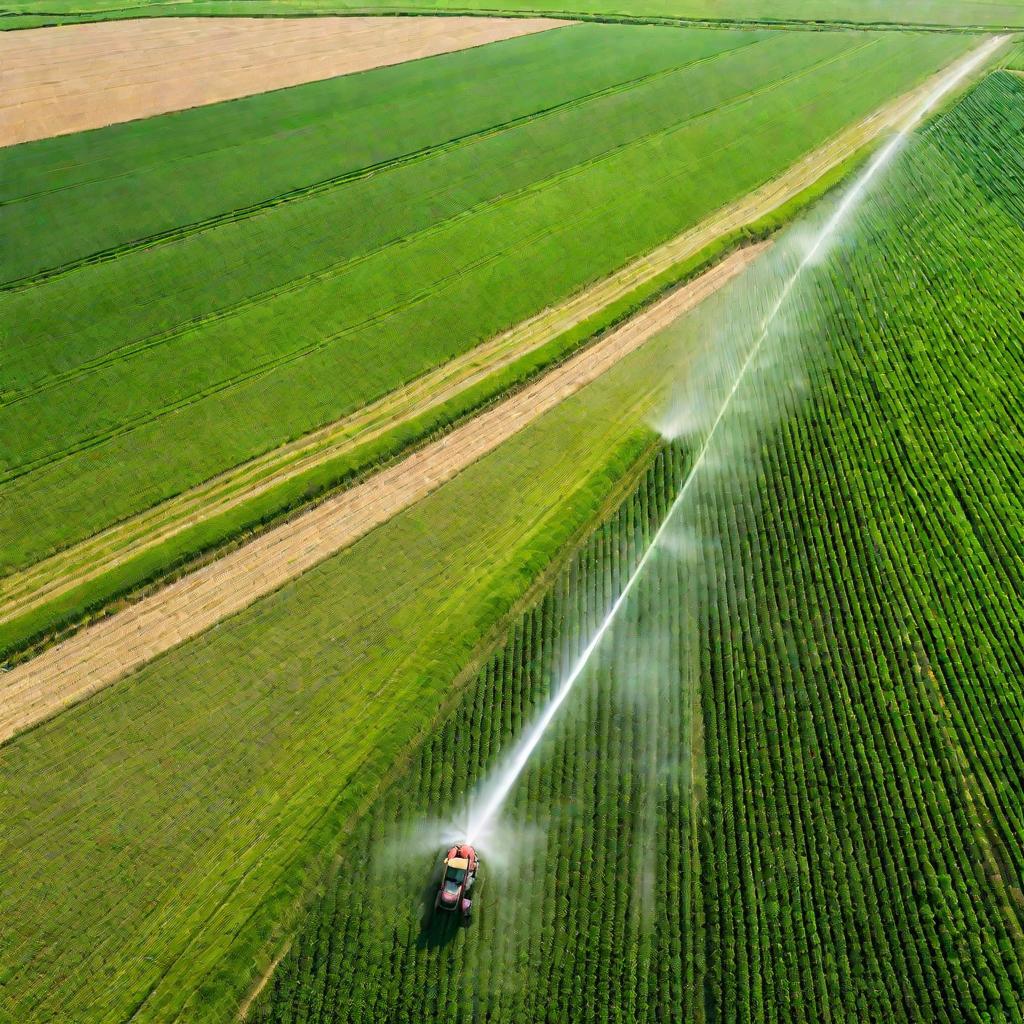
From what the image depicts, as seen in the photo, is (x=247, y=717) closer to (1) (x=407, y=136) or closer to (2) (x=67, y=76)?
(1) (x=407, y=136)

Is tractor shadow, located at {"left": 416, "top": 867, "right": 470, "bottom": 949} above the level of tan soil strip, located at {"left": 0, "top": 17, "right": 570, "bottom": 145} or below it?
below

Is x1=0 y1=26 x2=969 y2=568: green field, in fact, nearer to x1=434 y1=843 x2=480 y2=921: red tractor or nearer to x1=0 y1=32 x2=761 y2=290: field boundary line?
x1=0 y1=32 x2=761 y2=290: field boundary line

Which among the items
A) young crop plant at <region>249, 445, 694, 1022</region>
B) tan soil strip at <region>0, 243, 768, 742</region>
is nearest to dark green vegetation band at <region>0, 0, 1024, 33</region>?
tan soil strip at <region>0, 243, 768, 742</region>

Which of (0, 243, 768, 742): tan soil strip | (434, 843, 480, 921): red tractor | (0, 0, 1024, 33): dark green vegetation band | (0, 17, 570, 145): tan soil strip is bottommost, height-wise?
(434, 843, 480, 921): red tractor

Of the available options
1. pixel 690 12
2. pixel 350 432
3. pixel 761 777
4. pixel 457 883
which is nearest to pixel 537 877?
pixel 457 883

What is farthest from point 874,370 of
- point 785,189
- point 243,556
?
point 243,556

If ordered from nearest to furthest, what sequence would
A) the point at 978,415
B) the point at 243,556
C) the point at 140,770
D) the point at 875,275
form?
the point at 140,770
the point at 243,556
the point at 978,415
the point at 875,275
